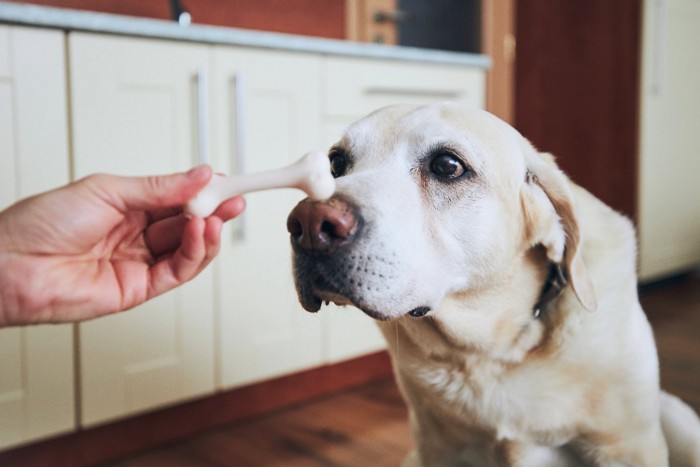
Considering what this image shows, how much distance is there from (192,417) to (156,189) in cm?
125

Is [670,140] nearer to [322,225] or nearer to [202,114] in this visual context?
[202,114]

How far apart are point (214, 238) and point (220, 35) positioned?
3.52 ft

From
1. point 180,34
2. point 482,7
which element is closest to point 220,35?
point 180,34

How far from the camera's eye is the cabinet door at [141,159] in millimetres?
1655

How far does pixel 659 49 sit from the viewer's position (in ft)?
11.9

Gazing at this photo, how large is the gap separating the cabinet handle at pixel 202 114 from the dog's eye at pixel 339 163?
2.27ft

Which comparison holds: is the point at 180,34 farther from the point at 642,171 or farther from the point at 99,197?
the point at 642,171

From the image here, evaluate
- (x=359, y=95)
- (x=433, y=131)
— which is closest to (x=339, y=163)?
(x=433, y=131)

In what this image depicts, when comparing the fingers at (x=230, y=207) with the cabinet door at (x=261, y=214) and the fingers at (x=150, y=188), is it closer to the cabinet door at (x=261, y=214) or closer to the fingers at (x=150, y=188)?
the fingers at (x=150, y=188)

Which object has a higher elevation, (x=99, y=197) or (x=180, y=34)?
(x=180, y=34)

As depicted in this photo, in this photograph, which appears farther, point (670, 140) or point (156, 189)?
point (670, 140)

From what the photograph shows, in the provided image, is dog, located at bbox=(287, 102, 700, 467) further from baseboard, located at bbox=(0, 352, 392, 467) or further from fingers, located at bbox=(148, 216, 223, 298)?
baseboard, located at bbox=(0, 352, 392, 467)

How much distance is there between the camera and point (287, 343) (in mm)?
2059

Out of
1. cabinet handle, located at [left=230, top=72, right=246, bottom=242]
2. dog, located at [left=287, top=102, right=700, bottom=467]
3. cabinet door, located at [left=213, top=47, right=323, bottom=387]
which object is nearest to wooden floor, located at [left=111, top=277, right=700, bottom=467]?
cabinet door, located at [left=213, top=47, right=323, bottom=387]
